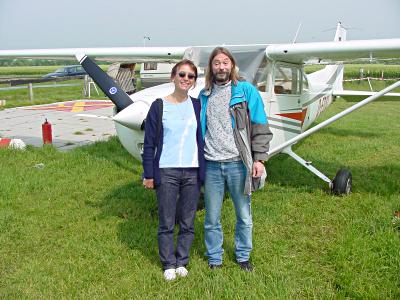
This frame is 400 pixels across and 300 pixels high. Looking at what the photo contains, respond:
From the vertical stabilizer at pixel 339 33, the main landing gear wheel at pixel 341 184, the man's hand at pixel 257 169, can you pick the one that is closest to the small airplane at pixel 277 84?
the main landing gear wheel at pixel 341 184

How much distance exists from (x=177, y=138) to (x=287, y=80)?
304 centimetres

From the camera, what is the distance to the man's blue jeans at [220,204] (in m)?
2.91

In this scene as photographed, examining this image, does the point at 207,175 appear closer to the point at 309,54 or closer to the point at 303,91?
the point at 309,54

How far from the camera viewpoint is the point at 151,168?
284 cm

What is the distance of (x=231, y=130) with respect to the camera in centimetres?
285

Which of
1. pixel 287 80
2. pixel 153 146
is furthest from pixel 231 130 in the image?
pixel 287 80

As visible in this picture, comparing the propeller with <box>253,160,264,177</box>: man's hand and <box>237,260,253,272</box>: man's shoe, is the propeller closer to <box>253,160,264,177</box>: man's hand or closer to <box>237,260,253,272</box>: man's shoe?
<box>253,160,264,177</box>: man's hand

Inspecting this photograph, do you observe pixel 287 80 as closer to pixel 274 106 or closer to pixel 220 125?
pixel 274 106

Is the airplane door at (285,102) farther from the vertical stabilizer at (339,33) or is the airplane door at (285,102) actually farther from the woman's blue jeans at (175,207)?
the vertical stabilizer at (339,33)

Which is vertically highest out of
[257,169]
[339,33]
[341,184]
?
[339,33]

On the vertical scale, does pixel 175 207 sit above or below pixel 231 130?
below

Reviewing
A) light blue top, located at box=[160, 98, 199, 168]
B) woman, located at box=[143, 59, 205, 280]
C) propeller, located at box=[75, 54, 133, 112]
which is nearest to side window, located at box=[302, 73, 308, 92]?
propeller, located at box=[75, 54, 133, 112]

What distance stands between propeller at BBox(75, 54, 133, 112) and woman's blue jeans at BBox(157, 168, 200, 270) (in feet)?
4.69

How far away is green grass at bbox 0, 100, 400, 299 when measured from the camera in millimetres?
2893
